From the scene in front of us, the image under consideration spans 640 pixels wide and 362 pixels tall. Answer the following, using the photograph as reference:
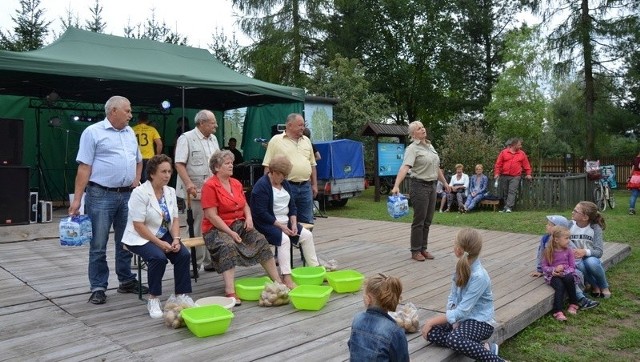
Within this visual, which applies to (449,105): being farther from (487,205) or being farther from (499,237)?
(499,237)

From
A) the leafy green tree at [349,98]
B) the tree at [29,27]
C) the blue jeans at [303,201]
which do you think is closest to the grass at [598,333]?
the blue jeans at [303,201]

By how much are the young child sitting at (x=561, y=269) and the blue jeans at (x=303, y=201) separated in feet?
6.84

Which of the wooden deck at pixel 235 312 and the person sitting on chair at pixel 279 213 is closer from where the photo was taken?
the wooden deck at pixel 235 312

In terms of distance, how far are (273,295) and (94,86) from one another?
699cm

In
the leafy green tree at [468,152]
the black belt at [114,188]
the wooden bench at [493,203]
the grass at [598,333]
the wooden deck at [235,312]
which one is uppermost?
the leafy green tree at [468,152]

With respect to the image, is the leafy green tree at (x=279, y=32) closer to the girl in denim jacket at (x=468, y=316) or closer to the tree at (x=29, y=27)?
the tree at (x=29, y=27)

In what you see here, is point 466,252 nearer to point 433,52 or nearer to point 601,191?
point 601,191

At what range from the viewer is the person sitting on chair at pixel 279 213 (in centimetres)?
396

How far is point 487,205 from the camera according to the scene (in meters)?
11.2

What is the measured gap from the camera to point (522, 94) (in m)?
22.8

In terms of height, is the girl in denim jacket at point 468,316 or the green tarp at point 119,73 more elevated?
the green tarp at point 119,73

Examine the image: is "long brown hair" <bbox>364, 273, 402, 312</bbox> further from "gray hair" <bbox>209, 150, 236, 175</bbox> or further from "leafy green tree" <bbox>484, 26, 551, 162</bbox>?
"leafy green tree" <bbox>484, 26, 551, 162</bbox>

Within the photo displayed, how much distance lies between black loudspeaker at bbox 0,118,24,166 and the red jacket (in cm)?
862

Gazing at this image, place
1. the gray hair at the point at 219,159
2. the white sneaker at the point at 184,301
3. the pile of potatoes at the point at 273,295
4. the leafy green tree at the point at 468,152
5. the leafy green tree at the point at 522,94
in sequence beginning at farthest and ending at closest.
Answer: the leafy green tree at the point at 522,94 → the leafy green tree at the point at 468,152 → the gray hair at the point at 219,159 → the pile of potatoes at the point at 273,295 → the white sneaker at the point at 184,301
